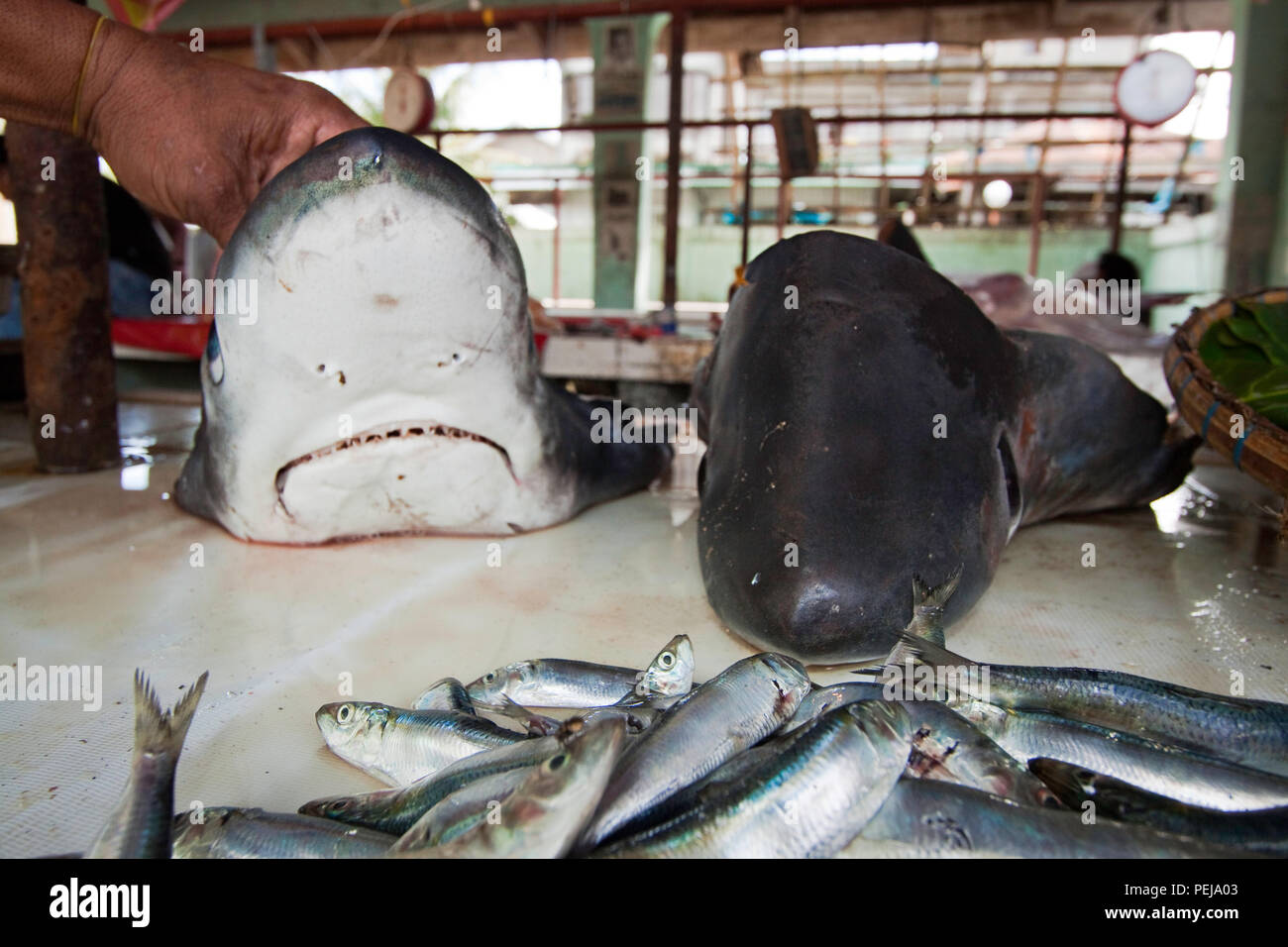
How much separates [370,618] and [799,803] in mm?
1464

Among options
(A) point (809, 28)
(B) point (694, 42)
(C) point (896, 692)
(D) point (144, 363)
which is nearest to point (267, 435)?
(C) point (896, 692)

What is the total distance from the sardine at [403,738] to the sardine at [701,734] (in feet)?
0.87

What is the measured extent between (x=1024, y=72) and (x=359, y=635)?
16772 millimetres

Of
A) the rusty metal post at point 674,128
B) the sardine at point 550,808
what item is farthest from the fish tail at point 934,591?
the rusty metal post at point 674,128

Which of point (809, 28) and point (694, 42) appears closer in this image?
point (809, 28)

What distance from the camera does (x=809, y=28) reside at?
A: 10375mm

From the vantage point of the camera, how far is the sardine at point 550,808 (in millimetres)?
935

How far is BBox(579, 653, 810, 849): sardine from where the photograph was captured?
1154mm

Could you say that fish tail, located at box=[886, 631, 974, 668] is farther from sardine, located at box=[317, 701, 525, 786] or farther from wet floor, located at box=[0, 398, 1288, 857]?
sardine, located at box=[317, 701, 525, 786]

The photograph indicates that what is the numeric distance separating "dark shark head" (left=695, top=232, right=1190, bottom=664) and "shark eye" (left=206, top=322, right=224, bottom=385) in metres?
1.35

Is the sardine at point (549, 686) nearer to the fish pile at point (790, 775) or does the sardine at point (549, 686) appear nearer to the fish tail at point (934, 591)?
the fish pile at point (790, 775)

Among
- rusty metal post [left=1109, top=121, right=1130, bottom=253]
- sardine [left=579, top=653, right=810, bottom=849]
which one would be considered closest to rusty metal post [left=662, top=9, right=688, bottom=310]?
rusty metal post [left=1109, top=121, right=1130, bottom=253]
